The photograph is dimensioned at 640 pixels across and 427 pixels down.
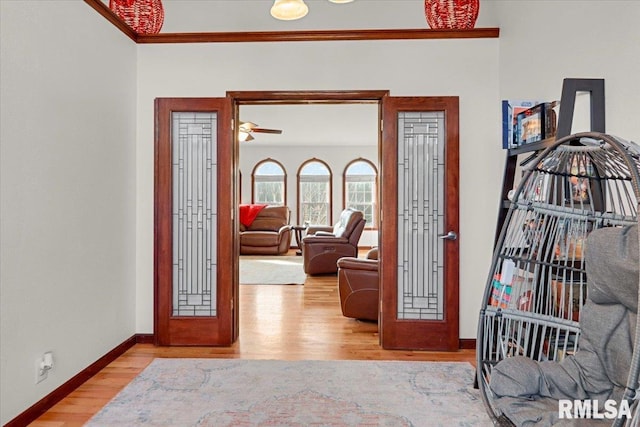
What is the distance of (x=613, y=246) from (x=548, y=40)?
71.3 inches

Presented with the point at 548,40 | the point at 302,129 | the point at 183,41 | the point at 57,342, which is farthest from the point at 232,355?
the point at 302,129

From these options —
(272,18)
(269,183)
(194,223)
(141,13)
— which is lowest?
(194,223)

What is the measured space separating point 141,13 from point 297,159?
7.59 m

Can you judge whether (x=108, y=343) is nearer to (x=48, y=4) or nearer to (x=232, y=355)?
(x=232, y=355)

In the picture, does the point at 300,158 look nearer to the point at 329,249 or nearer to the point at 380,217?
Answer: the point at 329,249

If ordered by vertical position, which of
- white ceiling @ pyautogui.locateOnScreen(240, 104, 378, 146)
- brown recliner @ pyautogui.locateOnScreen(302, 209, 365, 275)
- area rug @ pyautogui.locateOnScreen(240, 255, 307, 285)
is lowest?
area rug @ pyautogui.locateOnScreen(240, 255, 307, 285)

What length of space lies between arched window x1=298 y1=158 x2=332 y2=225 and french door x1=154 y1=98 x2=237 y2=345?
696cm

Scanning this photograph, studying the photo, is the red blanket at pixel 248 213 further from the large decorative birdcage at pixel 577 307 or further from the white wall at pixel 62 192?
the large decorative birdcage at pixel 577 307

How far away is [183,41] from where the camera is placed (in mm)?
3635

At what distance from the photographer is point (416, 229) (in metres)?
3.61

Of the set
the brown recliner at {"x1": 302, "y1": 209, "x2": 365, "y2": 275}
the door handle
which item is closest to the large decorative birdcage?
the door handle

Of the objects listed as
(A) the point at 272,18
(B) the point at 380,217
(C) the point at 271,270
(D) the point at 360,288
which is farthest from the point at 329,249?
(A) the point at 272,18

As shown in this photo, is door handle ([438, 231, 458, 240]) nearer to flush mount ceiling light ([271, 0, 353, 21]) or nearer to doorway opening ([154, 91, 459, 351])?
doorway opening ([154, 91, 459, 351])

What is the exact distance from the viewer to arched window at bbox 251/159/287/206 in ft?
34.9
